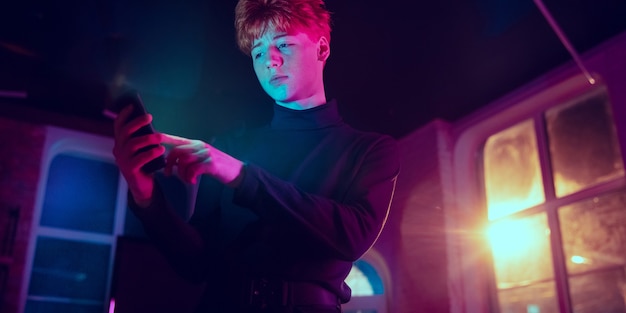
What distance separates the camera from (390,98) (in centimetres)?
338

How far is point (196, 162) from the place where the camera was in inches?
28.9

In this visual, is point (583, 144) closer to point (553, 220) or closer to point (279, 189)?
point (553, 220)

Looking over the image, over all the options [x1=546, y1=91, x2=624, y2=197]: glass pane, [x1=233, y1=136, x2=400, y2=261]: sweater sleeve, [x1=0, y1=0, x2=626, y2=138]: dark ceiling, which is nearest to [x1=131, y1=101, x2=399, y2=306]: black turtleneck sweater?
[x1=233, y1=136, x2=400, y2=261]: sweater sleeve

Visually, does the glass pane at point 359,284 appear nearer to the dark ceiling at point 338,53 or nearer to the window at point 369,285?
the window at point 369,285

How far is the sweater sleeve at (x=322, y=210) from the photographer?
0.79 meters

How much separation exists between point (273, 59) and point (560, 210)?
2488 millimetres

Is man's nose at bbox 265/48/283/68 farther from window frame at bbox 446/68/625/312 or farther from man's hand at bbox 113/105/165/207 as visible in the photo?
window frame at bbox 446/68/625/312

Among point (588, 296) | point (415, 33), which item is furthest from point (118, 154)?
point (588, 296)

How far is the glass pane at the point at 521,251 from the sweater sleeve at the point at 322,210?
7.97 feet

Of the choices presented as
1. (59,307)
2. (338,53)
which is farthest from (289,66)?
(59,307)

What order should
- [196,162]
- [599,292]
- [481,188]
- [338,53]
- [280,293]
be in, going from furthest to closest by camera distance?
[481,188] → [338,53] → [599,292] → [280,293] → [196,162]

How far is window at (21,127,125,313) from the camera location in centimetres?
377

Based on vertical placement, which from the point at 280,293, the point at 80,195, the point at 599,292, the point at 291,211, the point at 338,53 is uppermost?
the point at 338,53

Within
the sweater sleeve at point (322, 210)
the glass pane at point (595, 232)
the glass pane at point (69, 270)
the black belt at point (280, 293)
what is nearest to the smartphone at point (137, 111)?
the sweater sleeve at point (322, 210)
